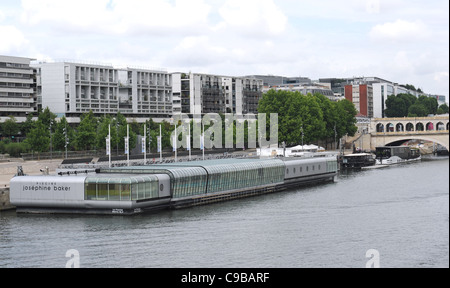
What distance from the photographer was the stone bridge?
12654cm

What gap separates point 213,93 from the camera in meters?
146

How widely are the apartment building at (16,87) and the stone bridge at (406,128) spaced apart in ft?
223

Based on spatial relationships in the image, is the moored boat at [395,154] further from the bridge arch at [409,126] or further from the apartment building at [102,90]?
the apartment building at [102,90]

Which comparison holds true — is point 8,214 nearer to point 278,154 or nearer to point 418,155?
point 278,154

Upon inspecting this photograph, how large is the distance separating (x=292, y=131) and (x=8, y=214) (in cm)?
6825

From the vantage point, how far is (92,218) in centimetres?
4503

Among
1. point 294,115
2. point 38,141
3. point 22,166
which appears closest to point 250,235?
point 22,166

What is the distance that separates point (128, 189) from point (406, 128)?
397ft

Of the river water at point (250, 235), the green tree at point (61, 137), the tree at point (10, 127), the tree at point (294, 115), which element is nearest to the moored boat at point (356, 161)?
the tree at point (294, 115)

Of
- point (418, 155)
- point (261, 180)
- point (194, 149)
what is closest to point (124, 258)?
point (261, 180)

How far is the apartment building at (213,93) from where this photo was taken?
140m

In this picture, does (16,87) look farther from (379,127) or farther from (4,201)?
(379,127)

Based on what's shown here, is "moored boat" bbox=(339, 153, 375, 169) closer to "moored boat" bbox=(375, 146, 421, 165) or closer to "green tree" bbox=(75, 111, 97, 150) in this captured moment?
"moored boat" bbox=(375, 146, 421, 165)
